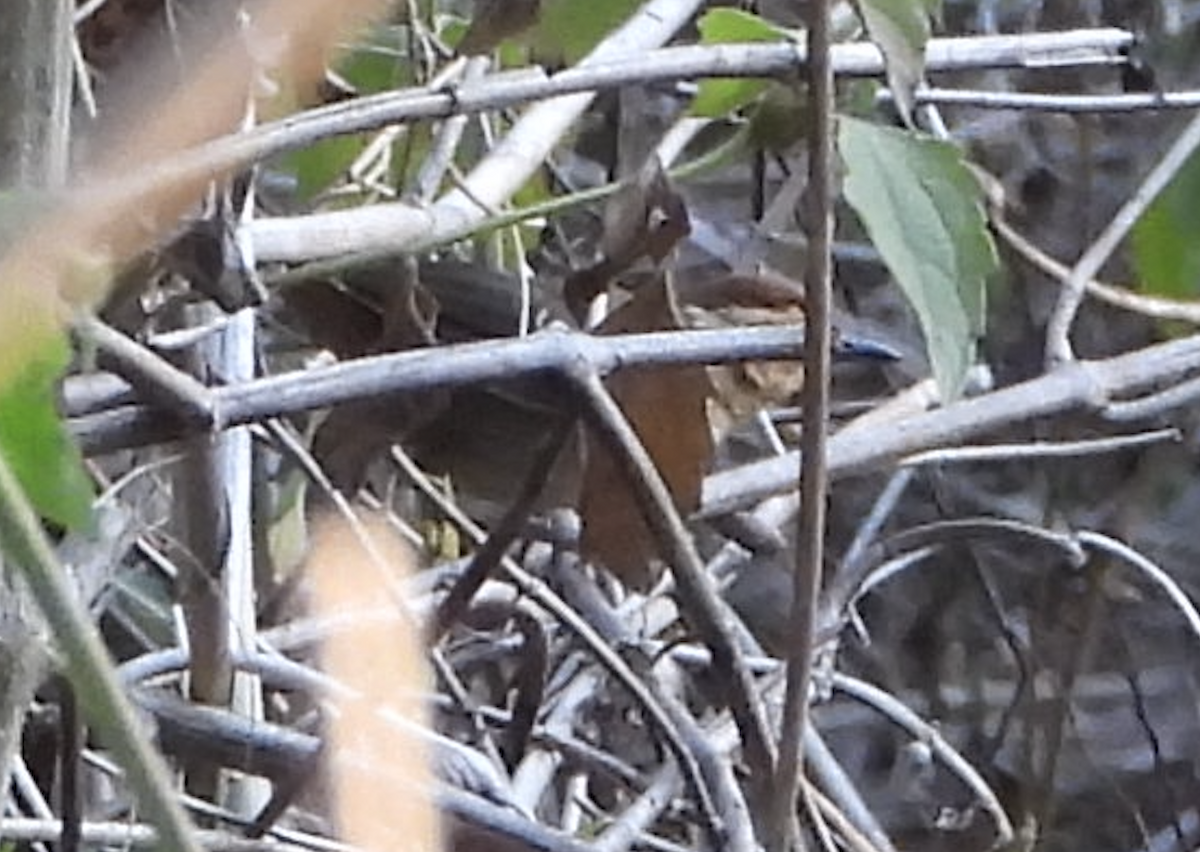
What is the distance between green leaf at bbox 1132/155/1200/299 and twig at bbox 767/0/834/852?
26 cm

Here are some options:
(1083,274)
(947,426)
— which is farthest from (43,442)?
(1083,274)

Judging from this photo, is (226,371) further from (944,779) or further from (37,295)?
(944,779)

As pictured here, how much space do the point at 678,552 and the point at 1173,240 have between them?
0.87ft

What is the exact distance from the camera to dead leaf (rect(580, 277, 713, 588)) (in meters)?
0.62

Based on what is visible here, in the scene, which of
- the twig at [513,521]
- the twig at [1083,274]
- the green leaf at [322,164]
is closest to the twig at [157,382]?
the twig at [513,521]

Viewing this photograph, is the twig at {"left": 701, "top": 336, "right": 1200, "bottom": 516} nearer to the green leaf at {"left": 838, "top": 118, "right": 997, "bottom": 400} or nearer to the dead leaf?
the dead leaf

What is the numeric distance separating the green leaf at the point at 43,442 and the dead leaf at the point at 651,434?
0.24 meters

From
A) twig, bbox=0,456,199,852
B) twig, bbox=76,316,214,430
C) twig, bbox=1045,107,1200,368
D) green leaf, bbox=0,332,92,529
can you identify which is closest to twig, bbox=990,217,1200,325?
twig, bbox=1045,107,1200,368

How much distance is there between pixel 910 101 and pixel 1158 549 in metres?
1.51

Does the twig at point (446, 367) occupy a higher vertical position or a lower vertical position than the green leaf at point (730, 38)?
lower

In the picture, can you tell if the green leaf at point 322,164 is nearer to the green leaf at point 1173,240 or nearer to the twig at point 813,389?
the green leaf at point 1173,240

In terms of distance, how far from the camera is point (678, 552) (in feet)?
1.78

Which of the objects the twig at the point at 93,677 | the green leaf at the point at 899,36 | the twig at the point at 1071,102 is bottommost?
the twig at the point at 1071,102

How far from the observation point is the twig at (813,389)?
1.40ft
